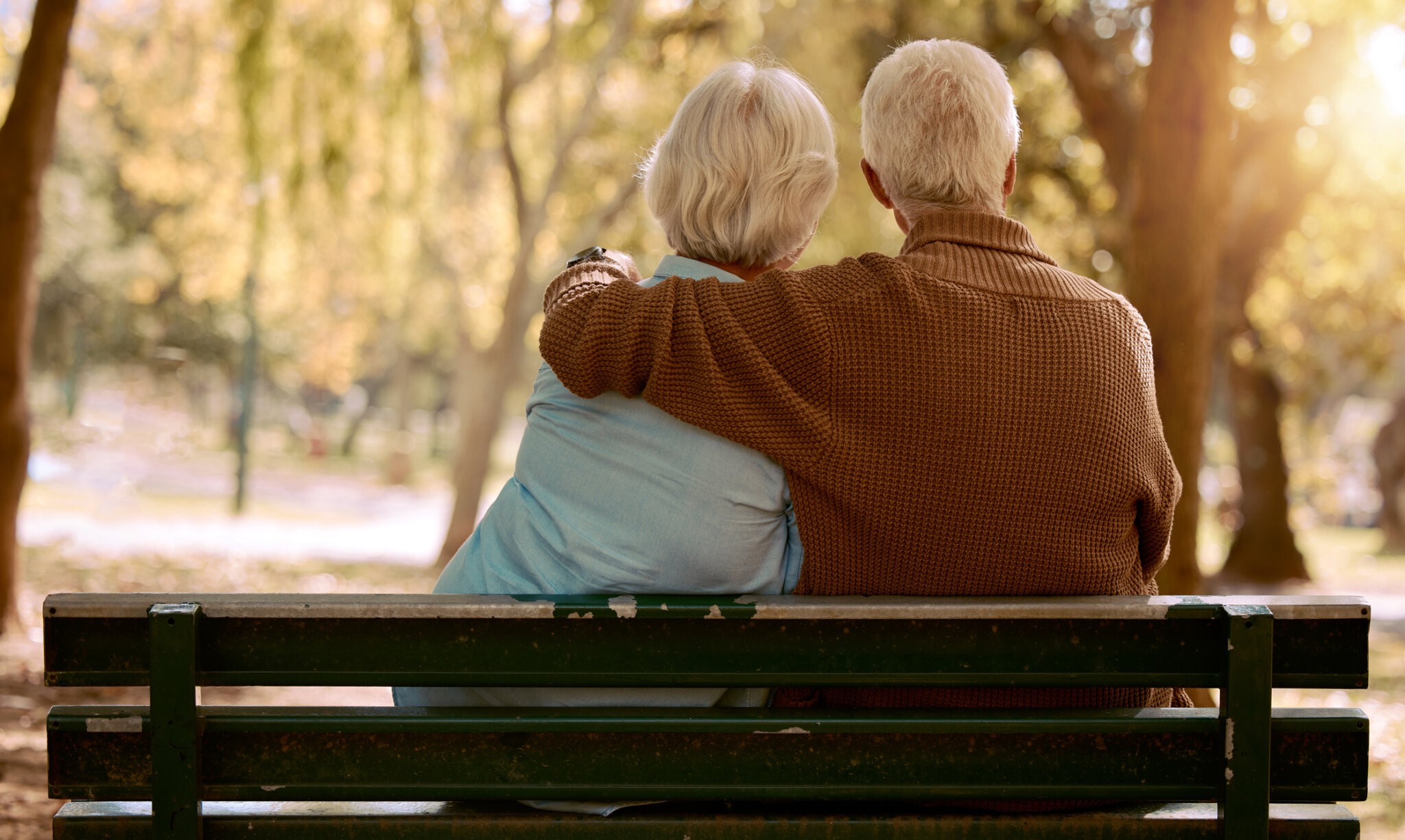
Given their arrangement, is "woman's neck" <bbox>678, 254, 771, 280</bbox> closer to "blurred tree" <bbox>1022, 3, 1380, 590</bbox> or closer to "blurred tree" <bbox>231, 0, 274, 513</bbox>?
"blurred tree" <bbox>231, 0, 274, 513</bbox>

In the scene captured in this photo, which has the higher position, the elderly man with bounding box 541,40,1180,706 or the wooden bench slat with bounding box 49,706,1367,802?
the elderly man with bounding box 541,40,1180,706

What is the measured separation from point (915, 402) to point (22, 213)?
5.81 metres

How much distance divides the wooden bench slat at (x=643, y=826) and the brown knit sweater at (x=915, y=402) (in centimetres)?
19

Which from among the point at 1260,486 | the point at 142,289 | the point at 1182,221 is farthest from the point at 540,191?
the point at 1182,221

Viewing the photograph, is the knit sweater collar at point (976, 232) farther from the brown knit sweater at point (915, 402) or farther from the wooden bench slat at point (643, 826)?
the wooden bench slat at point (643, 826)

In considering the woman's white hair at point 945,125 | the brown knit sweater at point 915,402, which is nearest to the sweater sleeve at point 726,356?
the brown knit sweater at point 915,402

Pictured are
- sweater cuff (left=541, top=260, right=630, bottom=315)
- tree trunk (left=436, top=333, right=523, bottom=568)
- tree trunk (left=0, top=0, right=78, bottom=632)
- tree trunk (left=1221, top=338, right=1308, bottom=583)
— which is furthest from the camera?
tree trunk (left=1221, top=338, right=1308, bottom=583)

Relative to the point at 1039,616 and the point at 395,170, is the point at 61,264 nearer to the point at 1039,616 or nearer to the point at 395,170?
the point at 395,170

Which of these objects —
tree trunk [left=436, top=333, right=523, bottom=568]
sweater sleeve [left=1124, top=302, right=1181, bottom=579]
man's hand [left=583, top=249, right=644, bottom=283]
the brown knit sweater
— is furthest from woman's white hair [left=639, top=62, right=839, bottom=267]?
tree trunk [left=436, top=333, right=523, bottom=568]

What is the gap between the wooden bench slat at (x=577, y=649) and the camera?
1733 mm

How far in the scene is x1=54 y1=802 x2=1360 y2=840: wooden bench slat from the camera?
1.76 m

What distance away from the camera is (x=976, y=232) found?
198cm

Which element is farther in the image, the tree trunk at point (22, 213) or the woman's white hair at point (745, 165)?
the tree trunk at point (22, 213)

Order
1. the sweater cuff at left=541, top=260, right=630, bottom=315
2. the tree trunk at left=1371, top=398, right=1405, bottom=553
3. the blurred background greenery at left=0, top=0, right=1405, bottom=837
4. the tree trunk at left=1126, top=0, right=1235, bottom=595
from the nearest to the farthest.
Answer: the sweater cuff at left=541, top=260, right=630, bottom=315, the tree trunk at left=1126, top=0, right=1235, bottom=595, the blurred background greenery at left=0, top=0, right=1405, bottom=837, the tree trunk at left=1371, top=398, right=1405, bottom=553
